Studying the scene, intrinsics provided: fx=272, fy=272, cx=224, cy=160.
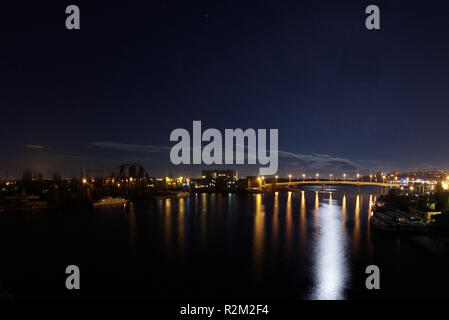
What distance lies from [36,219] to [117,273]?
18.9m

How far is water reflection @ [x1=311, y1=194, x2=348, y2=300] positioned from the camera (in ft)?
31.2

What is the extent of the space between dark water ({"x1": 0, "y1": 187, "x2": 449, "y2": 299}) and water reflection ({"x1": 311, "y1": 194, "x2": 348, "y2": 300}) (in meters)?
0.04

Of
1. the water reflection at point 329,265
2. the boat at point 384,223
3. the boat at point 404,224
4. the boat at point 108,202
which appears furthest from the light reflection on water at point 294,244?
the boat at point 108,202

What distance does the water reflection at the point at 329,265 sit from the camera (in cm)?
950

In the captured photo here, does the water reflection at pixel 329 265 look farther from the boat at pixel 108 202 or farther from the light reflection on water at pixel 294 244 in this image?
the boat at pixel 108 202

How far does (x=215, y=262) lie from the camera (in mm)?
12961

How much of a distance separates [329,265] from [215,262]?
525 cm

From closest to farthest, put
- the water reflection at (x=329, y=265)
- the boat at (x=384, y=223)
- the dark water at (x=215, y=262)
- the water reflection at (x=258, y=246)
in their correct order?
the water reflection at (x=329, y=265)
the dark water at (x=215, y=262)
the water reflection at (x=258, y=246)
the boat at (x=384, y=223)

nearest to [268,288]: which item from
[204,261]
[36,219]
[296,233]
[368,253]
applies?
[204,261]

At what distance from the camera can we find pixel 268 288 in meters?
9.93

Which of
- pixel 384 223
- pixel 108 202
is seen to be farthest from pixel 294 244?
pixel 108 202

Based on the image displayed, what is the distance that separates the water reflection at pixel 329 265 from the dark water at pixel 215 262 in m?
0.04

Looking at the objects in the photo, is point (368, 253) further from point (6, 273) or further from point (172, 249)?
point (6, 273)

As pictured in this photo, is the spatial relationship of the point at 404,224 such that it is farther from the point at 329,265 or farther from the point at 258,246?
the point at 258,246
